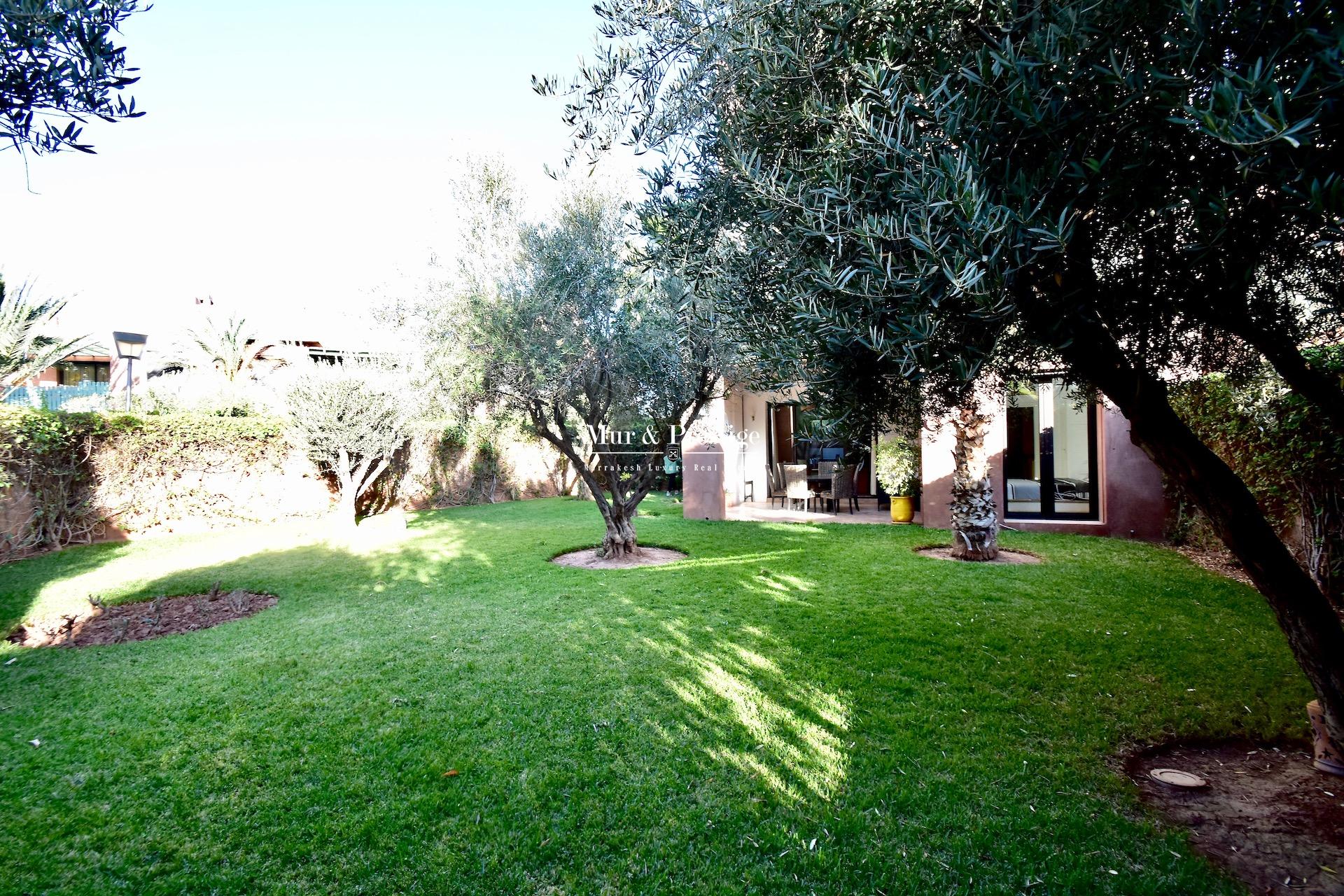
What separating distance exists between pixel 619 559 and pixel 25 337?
15.1 metres

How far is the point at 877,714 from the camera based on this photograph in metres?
3.79

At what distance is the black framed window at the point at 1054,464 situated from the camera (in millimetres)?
11000

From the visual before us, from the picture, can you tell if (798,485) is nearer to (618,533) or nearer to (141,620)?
(618,533)

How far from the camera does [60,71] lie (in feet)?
6.76

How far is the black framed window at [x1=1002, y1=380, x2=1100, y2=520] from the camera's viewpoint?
11000mm

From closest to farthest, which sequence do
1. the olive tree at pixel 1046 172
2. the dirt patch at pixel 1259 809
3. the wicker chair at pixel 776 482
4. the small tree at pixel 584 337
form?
1. the olive tree at pixel 1046 172
2. the dirt patch at pixel 1259 809
3. the small tree at pixel 584 337
4. the wicker chair at pixel 776 482

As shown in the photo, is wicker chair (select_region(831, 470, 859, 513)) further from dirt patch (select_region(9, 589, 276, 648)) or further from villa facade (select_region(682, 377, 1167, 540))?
dirt patch (select_region(9, 589, 276, 648))

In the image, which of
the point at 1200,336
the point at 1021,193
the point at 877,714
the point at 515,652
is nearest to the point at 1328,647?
the point at 1200,336

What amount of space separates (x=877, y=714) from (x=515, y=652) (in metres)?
2.83

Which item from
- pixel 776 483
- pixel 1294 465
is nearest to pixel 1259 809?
pixel 1294 465

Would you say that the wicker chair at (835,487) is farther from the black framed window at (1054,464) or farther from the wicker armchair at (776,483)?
the black framed window at (1054,464)

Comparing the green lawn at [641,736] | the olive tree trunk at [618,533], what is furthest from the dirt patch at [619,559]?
the green lawn at [641,736]

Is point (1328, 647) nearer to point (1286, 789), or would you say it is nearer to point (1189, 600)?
point (1286, 789)

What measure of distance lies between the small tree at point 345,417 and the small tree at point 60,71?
393 inches
